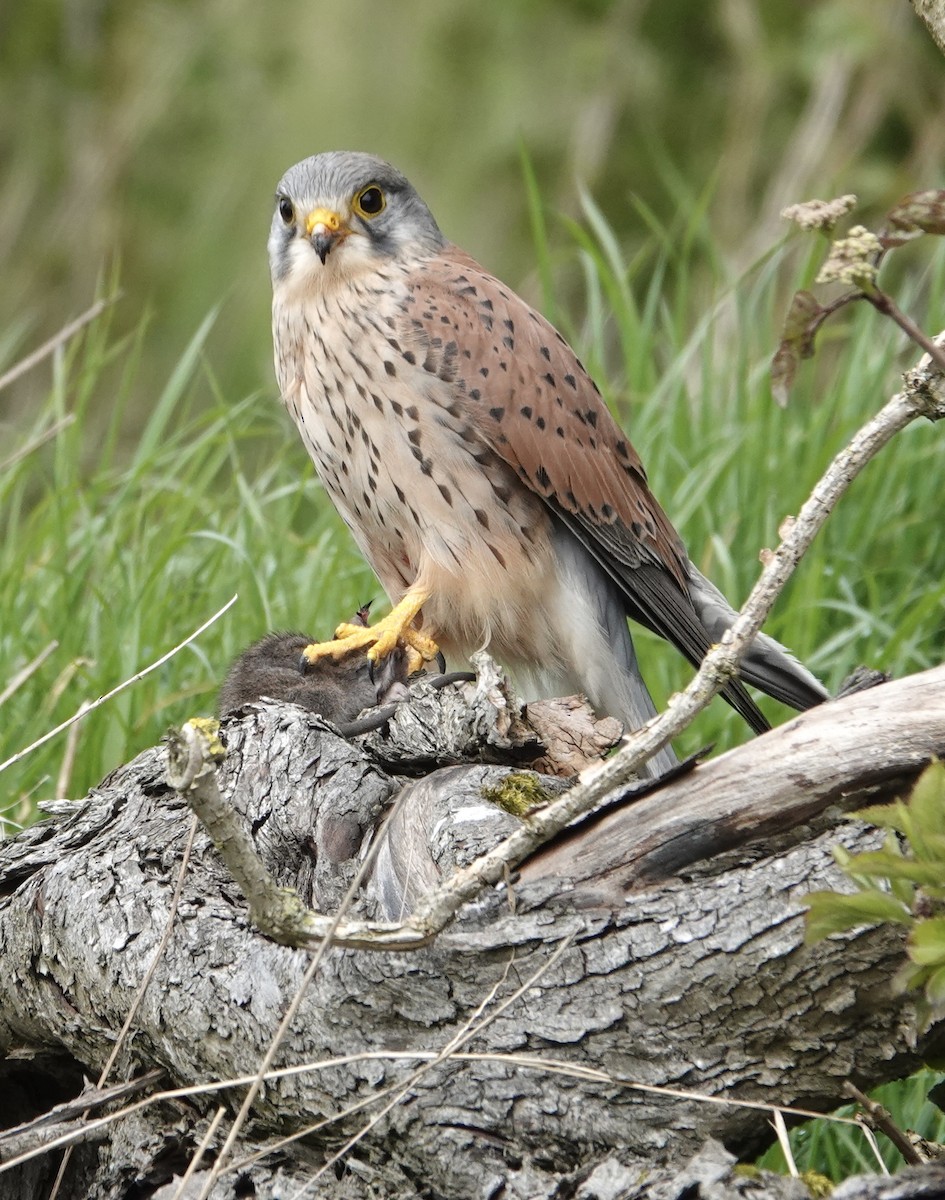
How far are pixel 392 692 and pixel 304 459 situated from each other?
1734mm

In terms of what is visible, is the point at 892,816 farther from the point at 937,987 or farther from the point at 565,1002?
the point at 565,1002

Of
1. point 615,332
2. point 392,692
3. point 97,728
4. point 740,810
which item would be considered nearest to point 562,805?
point 740,810

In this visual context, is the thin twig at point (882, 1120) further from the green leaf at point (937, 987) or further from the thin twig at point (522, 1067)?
the green leaf at point (937, 987)

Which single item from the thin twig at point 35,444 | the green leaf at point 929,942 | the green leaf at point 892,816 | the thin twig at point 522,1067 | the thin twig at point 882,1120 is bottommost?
the thin twig at point 882,1120

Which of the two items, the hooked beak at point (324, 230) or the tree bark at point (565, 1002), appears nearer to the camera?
the tree bark at point (565, 1002)

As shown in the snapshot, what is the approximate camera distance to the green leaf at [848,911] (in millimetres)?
1572

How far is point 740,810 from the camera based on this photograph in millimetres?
1958

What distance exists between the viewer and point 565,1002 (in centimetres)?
191

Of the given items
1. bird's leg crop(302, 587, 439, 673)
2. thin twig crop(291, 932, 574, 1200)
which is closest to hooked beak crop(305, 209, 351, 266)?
bird's leg crop(302, 587, 439, 673)

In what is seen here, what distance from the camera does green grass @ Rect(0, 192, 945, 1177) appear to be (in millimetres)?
3391

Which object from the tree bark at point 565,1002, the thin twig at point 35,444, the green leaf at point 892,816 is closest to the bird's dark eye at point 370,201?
the thin twig at point 35,444

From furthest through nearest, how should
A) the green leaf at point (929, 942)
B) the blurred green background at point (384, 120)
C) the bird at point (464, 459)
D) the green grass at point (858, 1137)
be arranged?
the blurred green background at point (384, 120)
the bird at point (464, 459)
the green grass at point (858, 1137)
the green leaf at point (929, 942)

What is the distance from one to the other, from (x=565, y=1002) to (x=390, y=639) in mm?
1411

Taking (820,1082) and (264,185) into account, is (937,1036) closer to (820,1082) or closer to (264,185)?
(820,1082)
